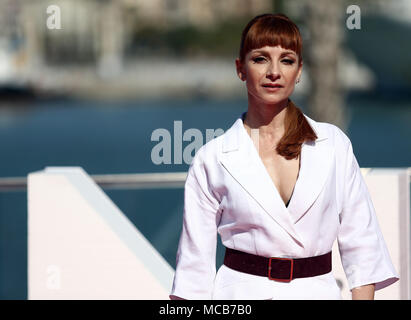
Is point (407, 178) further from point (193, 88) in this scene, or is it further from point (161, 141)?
point (193, 88)

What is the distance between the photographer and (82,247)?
151 inches

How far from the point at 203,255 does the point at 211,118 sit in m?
47.8

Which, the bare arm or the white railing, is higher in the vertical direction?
the white railing

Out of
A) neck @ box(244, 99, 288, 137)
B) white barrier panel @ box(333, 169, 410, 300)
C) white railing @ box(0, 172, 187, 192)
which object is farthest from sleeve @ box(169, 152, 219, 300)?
white railing @ box(0, 172, 187, 192)

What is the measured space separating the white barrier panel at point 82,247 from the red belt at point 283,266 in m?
1.47

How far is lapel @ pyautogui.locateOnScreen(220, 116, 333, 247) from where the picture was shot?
224 centimetres

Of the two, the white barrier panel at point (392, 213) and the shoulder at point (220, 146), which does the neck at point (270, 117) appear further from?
the white barrier panel at point (392, 213)

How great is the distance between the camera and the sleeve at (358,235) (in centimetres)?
231

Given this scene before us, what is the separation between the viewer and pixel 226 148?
2355 mm

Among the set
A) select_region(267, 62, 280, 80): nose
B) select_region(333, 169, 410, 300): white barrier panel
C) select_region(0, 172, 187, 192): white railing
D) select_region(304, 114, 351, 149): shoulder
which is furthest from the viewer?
select_region(0, 172, 187, 192): white railing

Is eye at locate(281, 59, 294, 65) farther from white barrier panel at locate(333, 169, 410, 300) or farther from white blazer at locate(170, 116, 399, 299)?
white barrier panel at locate(333, 169, 410, 300)

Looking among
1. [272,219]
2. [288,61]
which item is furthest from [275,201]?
[288,61]

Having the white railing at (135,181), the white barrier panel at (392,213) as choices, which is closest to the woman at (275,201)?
Result: the white barrier panel at (392,213)

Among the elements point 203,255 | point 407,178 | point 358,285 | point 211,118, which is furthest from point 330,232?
point 211,118
